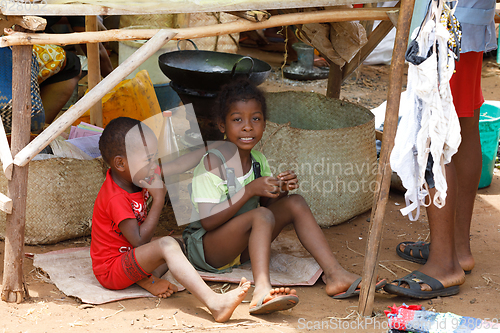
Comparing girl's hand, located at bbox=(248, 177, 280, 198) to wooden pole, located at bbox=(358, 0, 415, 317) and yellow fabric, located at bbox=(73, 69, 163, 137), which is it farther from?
yellow fabric, located at bbox=(73, 69, 163, 137)

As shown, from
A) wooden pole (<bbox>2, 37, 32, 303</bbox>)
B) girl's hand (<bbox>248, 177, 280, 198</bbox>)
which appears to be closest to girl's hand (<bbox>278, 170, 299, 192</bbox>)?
girl's hand (<bbox>248, 177, 280, 198</bbox>)

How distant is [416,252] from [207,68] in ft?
6.90

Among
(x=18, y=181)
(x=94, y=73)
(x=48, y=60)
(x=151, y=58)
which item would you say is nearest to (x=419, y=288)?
(x=18, y=181)

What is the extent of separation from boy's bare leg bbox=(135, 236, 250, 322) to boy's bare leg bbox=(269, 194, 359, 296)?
0.46 metres

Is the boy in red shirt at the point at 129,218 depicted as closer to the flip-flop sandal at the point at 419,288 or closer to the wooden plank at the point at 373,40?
the flip-flop sandal at the point at 419,288

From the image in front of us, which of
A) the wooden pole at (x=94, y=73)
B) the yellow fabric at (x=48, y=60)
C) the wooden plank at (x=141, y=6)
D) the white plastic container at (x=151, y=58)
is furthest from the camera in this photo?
the white plastic container at (x=151, y=58)

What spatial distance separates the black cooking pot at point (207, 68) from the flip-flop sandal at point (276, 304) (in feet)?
4.64

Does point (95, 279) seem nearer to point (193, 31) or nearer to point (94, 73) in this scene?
point (193, 31)

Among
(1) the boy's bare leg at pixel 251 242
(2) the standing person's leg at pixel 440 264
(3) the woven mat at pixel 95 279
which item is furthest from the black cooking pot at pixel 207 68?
(2) the standing person's leg at pixel 440 264

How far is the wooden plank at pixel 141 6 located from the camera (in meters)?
1.74

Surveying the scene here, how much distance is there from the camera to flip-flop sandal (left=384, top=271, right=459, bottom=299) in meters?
2.18

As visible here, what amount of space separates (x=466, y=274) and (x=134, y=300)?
1.71 metres

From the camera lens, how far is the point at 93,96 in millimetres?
1846

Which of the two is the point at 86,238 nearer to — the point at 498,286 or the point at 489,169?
the point at 498,286
